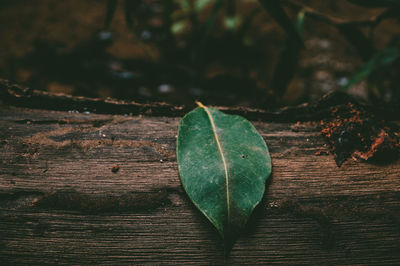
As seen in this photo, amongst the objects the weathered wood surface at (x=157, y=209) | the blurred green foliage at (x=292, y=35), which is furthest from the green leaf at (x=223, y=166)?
the blurred green foliage at (x=292, y=35)

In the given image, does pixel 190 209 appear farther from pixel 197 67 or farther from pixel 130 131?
pixel 197 67

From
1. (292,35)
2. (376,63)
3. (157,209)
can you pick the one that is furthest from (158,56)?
(157,209)

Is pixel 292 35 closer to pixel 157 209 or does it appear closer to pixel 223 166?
pixel 223 166

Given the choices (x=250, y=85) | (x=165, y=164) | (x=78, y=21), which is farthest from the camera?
(x=78, y=21)

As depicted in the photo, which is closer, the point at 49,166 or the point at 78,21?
the point at 49,166

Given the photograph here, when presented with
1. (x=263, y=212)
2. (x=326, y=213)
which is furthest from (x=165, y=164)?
(x=326, y=213)

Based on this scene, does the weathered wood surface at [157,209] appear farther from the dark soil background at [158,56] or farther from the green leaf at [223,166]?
the dark soil background at [158,56]

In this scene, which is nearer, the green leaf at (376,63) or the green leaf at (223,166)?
the green leaf at (223,166)
